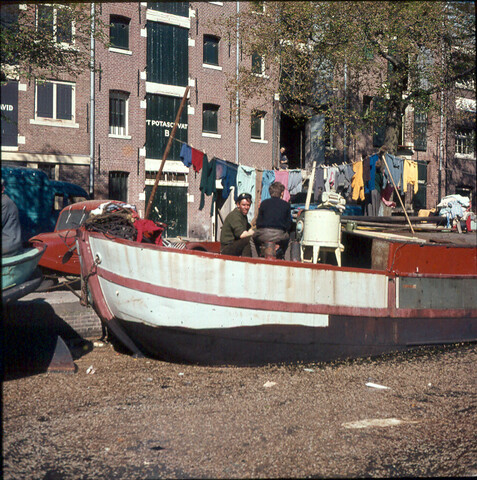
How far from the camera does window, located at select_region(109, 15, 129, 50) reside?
24.2 meters

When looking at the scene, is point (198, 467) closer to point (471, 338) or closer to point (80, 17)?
point (471, 338)

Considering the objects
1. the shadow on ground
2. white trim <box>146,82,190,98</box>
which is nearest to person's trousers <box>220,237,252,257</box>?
→ the shadow on ground

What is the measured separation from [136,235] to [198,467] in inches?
166

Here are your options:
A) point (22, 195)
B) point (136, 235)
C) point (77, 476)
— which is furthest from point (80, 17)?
point (77, 476)

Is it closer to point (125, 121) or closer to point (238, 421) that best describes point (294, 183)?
point (125, 121)

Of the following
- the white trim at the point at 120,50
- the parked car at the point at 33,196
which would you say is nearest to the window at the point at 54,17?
the parked car at the point at 33,196

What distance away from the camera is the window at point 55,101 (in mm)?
22328

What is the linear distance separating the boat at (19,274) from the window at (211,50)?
21.3 m

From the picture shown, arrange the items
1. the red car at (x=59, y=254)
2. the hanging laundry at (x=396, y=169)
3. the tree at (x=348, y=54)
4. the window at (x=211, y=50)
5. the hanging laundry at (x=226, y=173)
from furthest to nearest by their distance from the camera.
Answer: the window at (x=211, y=50) < the tree at (x=348, y=54) < the hanging laundry at (x=396, y=169) < the hanging laundry at (x=226, y=173) < the red car at (x=59, y=254)

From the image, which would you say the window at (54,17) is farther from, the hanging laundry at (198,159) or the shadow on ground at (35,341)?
the shadow on ground at (35,341)

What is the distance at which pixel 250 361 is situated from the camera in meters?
7.37

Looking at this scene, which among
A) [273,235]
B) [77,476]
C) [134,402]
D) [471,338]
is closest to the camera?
[77,476]

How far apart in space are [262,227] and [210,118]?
769 inches

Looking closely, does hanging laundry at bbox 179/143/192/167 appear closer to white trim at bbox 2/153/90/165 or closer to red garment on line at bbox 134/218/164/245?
red garment on line at bbox 134/218/164/245
